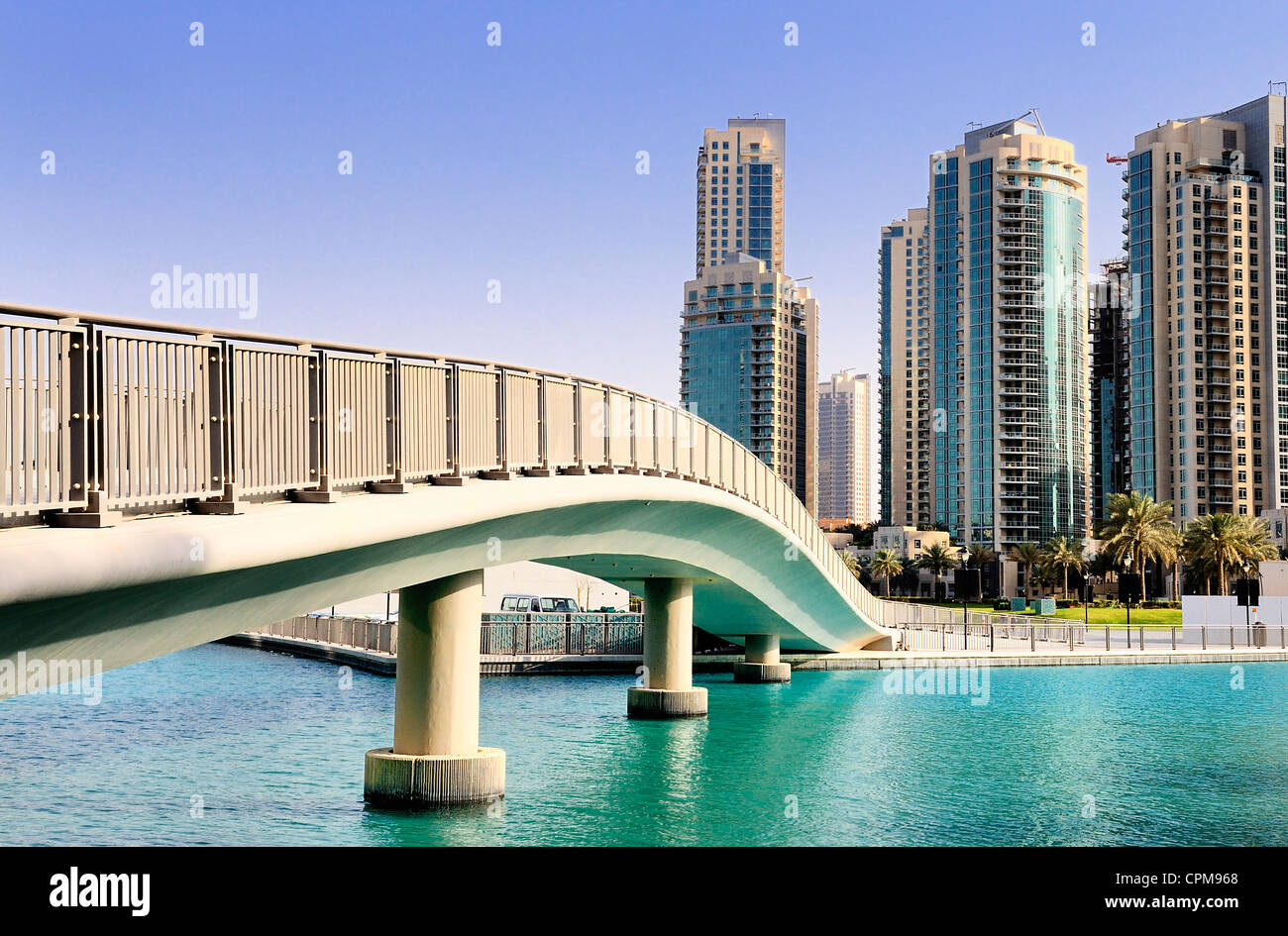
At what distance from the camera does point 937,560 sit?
146 m

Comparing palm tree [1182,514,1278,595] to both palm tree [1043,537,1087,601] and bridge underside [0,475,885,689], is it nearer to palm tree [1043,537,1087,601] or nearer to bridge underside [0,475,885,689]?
palm tree [1043,537,1087,601]

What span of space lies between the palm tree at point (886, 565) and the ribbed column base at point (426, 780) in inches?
5281

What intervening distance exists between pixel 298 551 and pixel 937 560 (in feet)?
457

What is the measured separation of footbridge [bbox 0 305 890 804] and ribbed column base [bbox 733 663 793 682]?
55.1 ft

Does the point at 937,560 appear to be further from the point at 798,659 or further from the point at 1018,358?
the point at 798,659

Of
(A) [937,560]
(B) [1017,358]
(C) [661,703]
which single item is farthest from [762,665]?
(B) [1017,358]

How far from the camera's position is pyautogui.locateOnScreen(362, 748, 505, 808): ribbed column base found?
19.6 meters

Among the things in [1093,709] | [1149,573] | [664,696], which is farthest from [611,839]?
[1149,573]

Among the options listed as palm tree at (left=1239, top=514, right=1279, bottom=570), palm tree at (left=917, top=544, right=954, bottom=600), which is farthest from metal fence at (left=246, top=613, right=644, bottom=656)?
palm tree at (left=917, top=544, right=954, bottom=600)

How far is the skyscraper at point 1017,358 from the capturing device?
17625 cm
